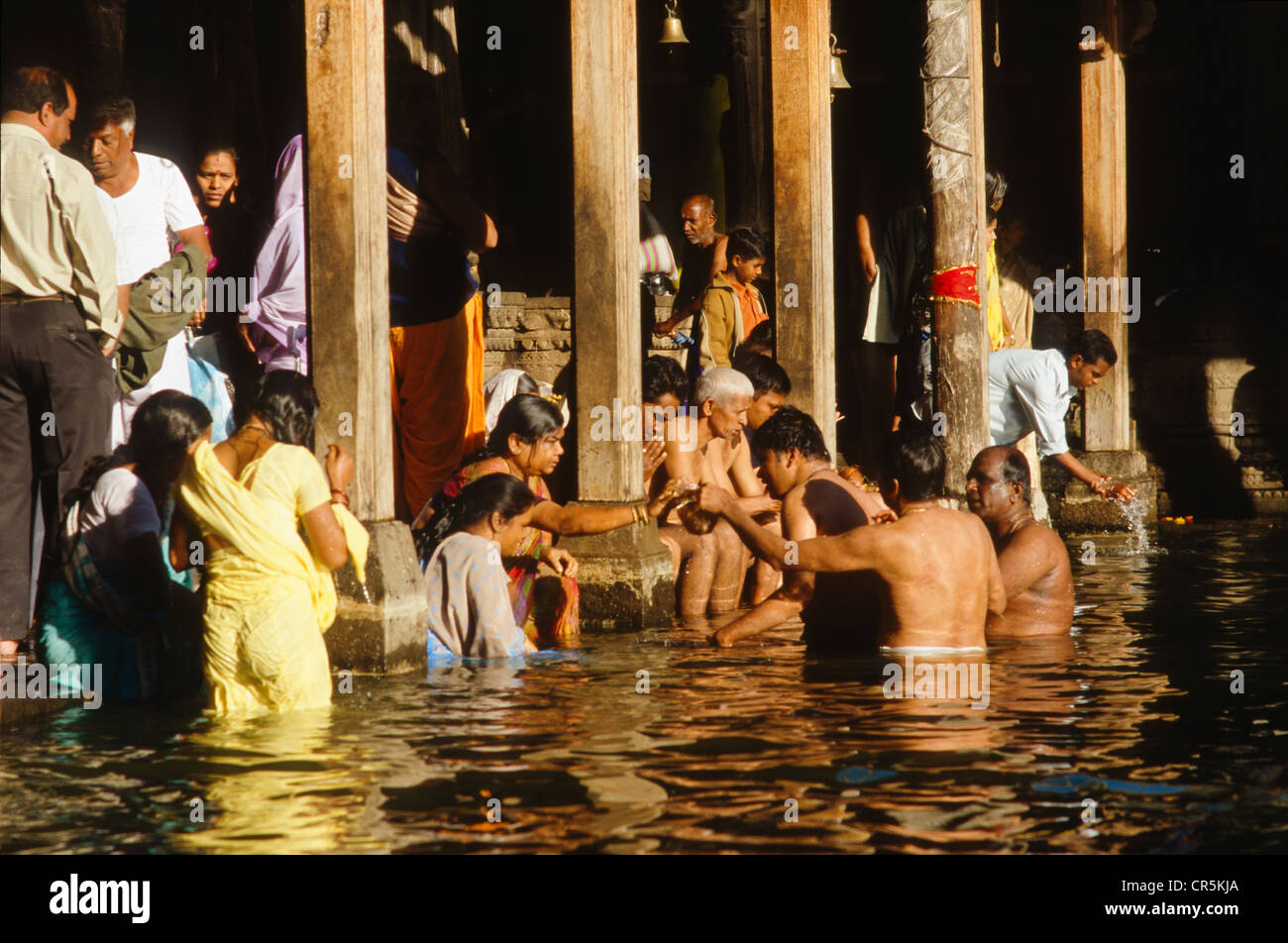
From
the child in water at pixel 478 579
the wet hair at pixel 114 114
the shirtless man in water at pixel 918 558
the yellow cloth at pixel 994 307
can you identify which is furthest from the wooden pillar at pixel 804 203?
the wet hair at pixel 114 114

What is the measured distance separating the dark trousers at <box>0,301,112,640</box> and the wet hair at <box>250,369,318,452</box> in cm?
61

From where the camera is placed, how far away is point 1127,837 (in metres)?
4.52

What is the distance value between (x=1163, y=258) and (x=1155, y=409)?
81.5 inches

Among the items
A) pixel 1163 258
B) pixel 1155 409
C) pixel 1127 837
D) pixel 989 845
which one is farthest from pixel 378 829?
pixel 1163 258

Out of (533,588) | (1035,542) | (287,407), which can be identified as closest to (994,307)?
(1035,542)

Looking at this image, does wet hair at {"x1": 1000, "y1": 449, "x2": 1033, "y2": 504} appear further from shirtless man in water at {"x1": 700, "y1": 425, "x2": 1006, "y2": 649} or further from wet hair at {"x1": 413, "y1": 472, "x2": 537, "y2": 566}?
wet hair at {"x1": 413, "y1": 472, "x2": 537, "y2": 566}

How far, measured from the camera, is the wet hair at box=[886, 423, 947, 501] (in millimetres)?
6836

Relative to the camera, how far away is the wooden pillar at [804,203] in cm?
936

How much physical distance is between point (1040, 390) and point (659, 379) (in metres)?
2.66

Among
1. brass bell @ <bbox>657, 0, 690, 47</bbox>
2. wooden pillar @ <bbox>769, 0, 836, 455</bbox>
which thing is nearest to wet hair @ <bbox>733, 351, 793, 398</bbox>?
wooden pillar @ <bbox>769, 0, 836, 455</bbox>

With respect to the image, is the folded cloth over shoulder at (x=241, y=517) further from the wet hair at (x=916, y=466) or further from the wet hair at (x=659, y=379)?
the wet hair at (x=659, y=379)

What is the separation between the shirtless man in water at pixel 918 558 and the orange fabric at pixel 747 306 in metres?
4.03

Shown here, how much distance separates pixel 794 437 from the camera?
7828mm
